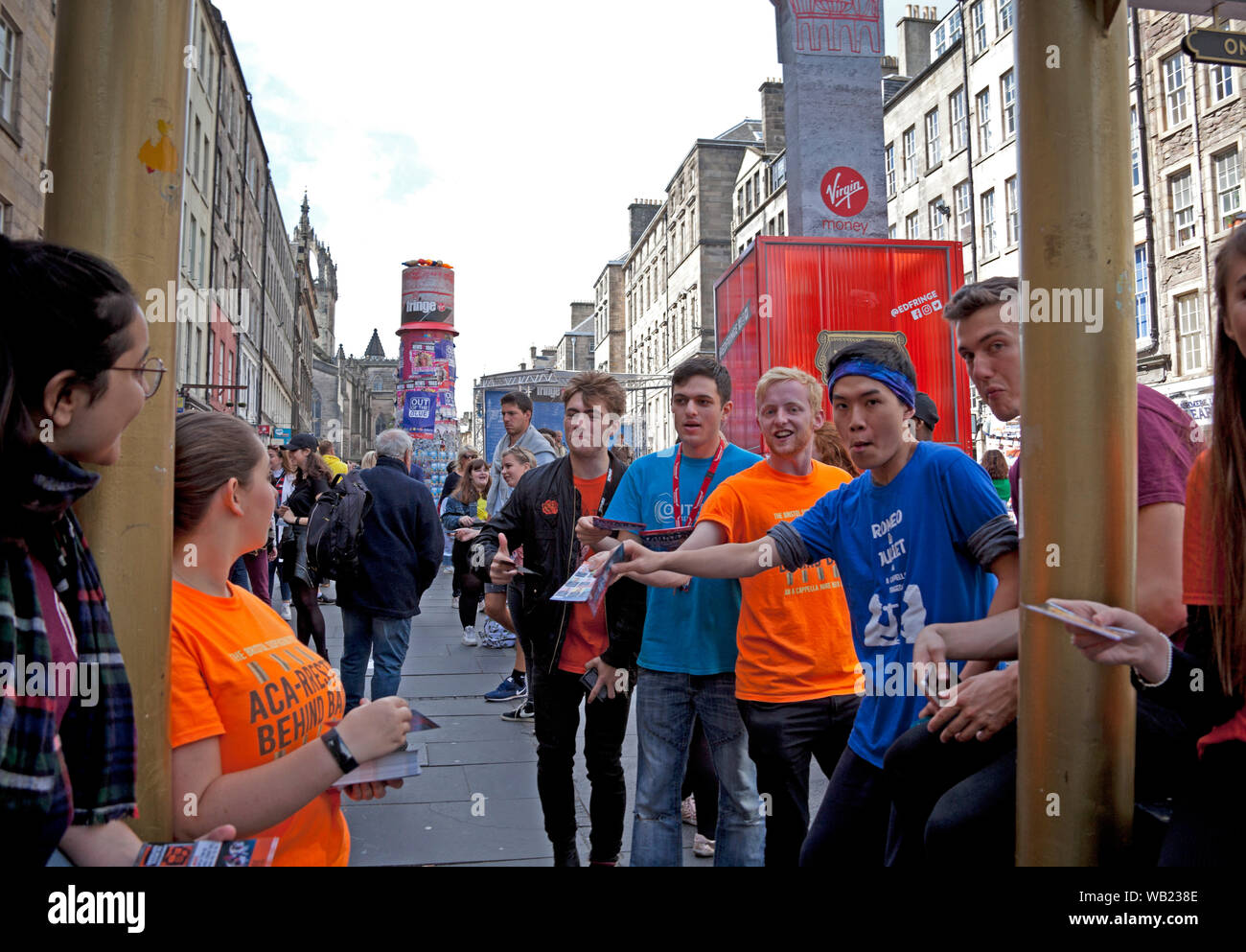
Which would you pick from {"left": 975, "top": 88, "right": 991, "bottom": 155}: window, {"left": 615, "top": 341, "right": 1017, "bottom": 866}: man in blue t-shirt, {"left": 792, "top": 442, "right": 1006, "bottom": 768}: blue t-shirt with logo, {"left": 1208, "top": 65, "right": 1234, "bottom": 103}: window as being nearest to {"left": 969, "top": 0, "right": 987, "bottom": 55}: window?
{"left": 975, "top": 88, "right": 991, "bottom": 155}: window

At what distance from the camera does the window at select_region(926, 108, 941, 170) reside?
33438 mm

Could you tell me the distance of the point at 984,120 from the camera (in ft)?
101

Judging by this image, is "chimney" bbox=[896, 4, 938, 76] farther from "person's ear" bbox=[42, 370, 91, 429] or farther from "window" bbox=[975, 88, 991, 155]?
"person's ear" bbox=[42, 370, 91, 429]

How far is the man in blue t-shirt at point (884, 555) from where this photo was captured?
2.48 meters

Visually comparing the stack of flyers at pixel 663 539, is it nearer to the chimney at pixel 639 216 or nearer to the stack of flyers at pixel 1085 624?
the stack of flyers at pixel 1085 624

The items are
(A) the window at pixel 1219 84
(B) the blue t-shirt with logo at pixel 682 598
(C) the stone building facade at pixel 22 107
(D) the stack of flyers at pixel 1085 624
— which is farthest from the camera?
(A) the window at pixel 1219 84

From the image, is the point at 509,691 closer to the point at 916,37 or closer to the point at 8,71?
the point at 8,71

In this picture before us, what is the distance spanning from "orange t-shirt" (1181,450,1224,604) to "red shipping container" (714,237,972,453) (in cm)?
865

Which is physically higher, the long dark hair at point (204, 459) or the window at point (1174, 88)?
the window at point (1174, 88)

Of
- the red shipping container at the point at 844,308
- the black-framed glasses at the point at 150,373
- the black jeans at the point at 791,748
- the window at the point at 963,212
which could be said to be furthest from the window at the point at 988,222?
the black-framed glasses at the point at 150,373

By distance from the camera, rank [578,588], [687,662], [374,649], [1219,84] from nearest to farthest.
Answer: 1. [578,588]
2. [687,662]
3. [374,649]
4. [1219,84]

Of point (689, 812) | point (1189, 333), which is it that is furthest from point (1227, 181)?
point (689, 812)

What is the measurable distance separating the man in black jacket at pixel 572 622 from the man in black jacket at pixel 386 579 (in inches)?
72.2

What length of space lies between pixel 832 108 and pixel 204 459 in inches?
468
